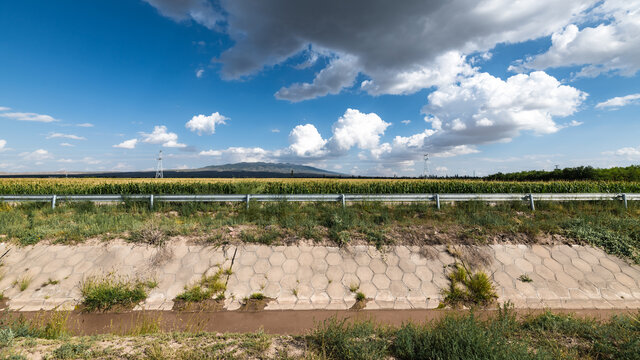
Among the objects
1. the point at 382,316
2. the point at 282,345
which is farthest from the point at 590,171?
the point at 282,345

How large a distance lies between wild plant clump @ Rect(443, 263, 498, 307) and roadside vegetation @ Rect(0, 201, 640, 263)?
131 centimetres

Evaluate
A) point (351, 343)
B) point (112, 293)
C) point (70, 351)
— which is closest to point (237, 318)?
point (70, 351)

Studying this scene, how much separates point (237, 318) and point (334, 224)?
14.3ft

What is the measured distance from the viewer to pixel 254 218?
33.1ft

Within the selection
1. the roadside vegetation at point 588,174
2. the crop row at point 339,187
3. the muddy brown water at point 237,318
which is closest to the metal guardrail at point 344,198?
the muddy brown water at point 237,318

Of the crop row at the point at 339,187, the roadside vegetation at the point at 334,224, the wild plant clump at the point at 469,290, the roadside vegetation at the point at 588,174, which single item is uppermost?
the roadside vegetation at the point at 588,174

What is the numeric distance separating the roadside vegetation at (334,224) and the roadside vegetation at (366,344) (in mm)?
3737

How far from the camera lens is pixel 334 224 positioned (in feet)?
30.1

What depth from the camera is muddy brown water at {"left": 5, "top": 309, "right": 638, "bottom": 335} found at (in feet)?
18.9

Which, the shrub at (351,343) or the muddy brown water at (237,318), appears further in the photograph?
the muddy brown water at (237,318)

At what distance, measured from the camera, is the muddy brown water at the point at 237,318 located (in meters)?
5.75

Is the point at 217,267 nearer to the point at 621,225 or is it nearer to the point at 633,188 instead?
the point at 621,225

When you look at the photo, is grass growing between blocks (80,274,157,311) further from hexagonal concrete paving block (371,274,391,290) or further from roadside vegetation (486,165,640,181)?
roadside vegetation (486,165,640,181)

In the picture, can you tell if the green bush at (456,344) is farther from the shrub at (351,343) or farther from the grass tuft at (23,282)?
the grass tuft at (23,282)
